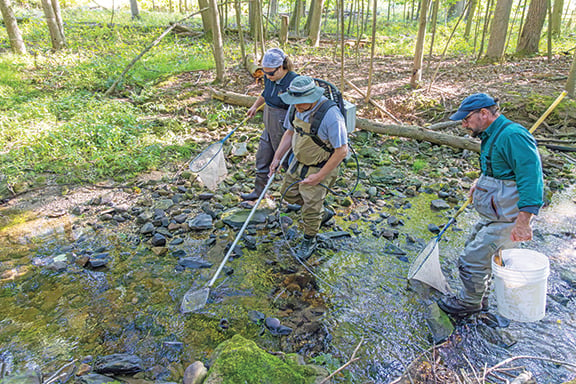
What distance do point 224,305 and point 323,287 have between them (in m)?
1.14

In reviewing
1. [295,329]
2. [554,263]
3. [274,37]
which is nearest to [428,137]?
[554,263]

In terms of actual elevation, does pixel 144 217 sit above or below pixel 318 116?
below

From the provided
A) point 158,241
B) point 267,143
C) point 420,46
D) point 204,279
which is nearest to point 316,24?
point 420,46

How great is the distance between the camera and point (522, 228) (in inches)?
112

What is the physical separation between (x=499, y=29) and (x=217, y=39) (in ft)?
33.0

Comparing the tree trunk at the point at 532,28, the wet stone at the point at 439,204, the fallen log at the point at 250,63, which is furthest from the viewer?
the tree trunk at the point at 532,28

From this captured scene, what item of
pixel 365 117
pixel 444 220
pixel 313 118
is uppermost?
pixel 313 118

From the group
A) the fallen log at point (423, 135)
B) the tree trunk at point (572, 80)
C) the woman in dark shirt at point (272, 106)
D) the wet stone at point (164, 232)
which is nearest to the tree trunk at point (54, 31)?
the fallen log at point (423, 135)

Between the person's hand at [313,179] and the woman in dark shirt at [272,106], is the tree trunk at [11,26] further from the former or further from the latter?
the person's hand at [313,179]

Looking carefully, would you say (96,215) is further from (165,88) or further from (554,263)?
(554,263)

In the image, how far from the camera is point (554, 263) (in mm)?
4633

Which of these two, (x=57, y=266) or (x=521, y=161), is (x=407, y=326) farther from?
(x=57, y=266)

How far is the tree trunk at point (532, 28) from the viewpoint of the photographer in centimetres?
1324

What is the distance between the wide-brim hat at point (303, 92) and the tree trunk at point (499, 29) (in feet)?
41.0
